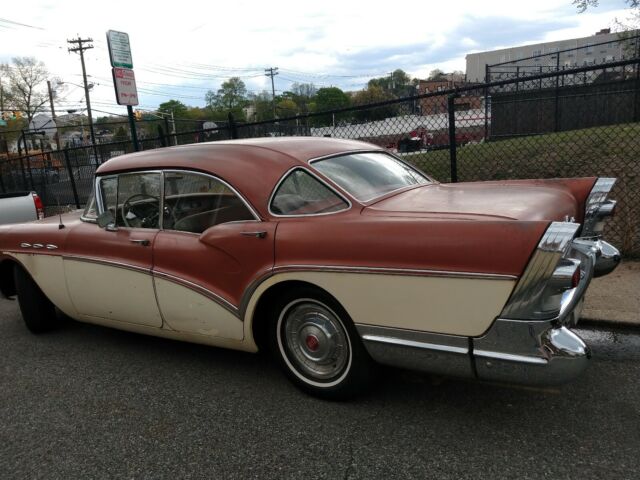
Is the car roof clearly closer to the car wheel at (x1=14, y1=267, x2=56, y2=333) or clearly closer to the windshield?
the windshield

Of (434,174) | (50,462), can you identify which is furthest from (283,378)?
(434,174)

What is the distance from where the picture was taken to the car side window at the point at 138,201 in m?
3.72

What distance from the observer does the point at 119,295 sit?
377 cm

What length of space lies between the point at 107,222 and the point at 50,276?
87 cm

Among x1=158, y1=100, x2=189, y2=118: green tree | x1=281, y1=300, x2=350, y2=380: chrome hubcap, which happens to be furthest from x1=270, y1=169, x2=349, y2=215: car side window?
x1=158, y1=100, x2=189, y2=118: green tree

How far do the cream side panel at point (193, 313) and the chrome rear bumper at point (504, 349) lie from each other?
3.12 ft

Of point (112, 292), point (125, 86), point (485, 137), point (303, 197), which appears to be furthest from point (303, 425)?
point (485, 137)

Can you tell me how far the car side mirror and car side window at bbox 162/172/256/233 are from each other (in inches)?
20.1

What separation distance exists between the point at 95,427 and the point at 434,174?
23.6ft

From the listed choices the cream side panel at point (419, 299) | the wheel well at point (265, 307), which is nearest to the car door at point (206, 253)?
the wheel well at point (265, 307)

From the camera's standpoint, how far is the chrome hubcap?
2938mm

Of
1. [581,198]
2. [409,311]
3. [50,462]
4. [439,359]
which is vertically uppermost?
[581,198]

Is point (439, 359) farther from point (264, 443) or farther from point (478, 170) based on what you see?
point (478, 170)

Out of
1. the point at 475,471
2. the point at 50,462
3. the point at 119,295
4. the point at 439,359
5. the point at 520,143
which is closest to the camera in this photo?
the point at 475,471
